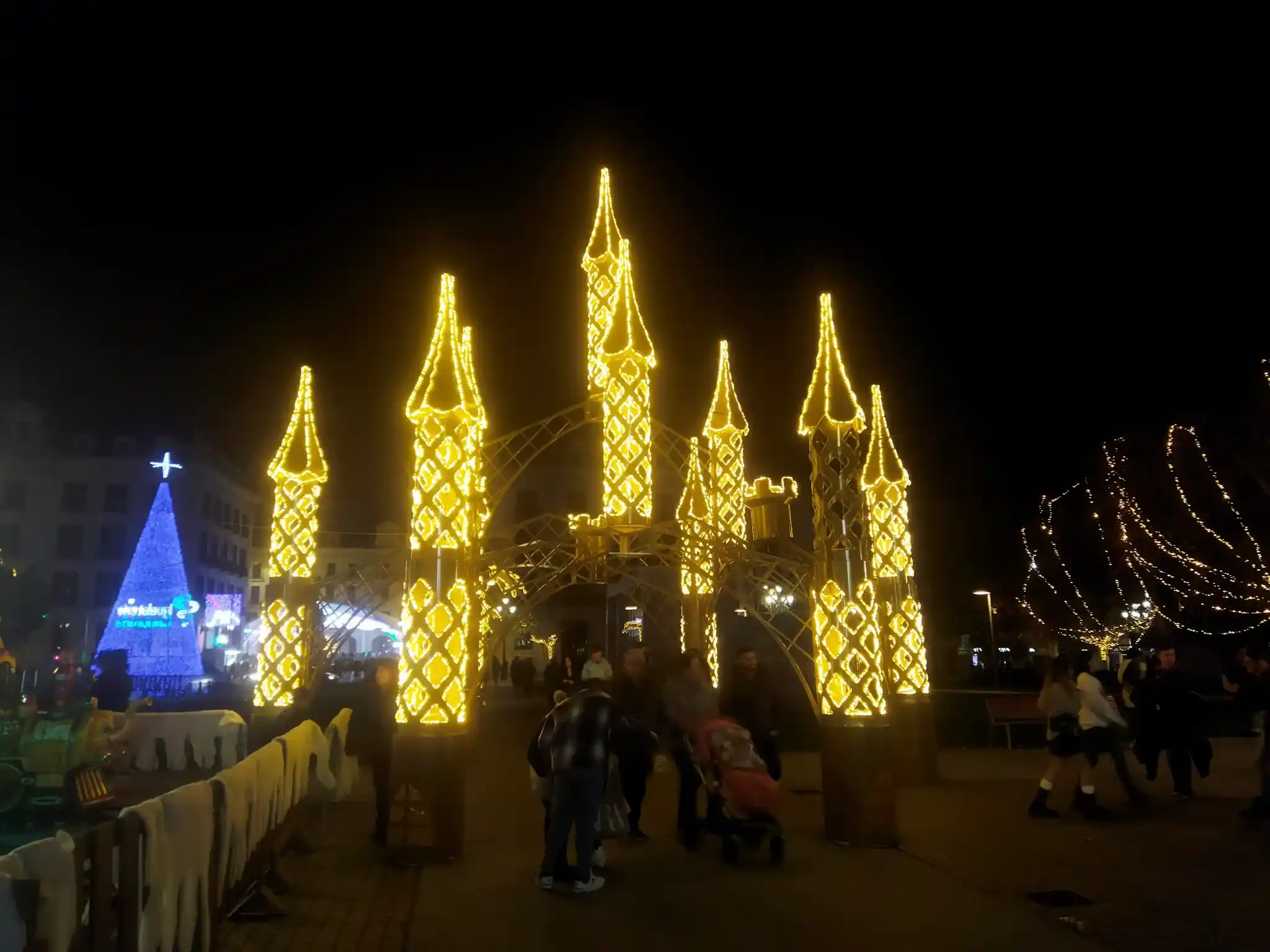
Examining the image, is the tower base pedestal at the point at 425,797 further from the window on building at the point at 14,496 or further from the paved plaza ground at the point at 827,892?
the window on building at the point at 14,496

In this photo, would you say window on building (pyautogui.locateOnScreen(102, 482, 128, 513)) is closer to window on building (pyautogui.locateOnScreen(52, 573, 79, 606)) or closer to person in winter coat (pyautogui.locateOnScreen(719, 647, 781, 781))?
window on building (pyautogui.locateOnScreen(52, 573, 79, 606))

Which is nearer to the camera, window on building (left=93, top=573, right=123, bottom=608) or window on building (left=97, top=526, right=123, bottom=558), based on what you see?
window on building (left=93, top=573, right=123, bottom=608)

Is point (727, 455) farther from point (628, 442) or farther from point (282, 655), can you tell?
point (282, 655)

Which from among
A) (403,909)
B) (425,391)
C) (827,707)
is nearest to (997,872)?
(827,707)

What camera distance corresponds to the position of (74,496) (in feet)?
155

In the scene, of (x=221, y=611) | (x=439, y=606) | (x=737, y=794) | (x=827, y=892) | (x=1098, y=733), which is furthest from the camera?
(x=221, y=611)

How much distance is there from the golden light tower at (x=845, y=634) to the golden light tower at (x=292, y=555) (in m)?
5.38

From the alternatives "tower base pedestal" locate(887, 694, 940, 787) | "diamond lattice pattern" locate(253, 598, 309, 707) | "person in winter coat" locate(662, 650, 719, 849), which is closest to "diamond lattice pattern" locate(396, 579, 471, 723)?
"person in winter coat" locate(662, 650, 719, 849)

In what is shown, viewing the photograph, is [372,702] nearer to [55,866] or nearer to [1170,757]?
[55,866]

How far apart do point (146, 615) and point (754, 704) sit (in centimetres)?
2033

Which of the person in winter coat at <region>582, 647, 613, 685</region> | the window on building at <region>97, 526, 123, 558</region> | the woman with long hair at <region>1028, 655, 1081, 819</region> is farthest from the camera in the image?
the window on building at <region>97, 526, 123, 558</region>

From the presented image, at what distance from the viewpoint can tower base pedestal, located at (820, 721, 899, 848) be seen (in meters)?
7.70

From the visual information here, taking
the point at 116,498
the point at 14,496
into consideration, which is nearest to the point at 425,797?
the point at 116,498

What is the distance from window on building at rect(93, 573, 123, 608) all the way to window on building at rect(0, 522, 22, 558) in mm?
3877
